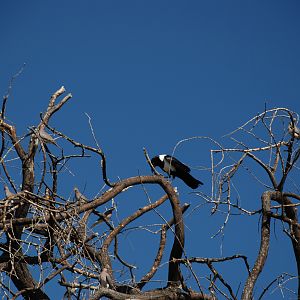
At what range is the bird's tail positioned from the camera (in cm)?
719

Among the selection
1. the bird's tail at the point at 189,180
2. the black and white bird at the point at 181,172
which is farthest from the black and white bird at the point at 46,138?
the bird's tail at the point at 189,180

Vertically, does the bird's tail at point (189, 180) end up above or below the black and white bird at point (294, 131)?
above

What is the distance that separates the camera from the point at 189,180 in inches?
286

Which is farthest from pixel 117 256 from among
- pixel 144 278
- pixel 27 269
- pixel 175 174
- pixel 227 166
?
pixel 175 174

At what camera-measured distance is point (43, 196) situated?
396cm

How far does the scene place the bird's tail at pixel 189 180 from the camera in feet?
23.6

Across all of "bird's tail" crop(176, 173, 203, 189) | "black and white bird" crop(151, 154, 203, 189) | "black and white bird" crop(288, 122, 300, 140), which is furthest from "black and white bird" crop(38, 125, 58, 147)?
"bird's tail" crop(176, 173, 203, 189)

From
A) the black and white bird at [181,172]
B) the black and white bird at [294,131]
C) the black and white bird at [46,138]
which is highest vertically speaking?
the black and white bird at [181,172]

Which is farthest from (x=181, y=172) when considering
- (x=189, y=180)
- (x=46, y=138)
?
(x=46, y=138)

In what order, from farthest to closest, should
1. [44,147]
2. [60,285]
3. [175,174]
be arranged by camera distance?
[175,174] → [44,147] → [60,285]

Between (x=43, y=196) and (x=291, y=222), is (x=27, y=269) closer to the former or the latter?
(x=43, y=196)

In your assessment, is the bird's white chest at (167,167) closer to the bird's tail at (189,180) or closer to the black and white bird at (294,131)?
the bird's tail at (189,180)

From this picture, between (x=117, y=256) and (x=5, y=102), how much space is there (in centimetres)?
107

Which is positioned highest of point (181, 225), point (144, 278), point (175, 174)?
point (175, 174)
